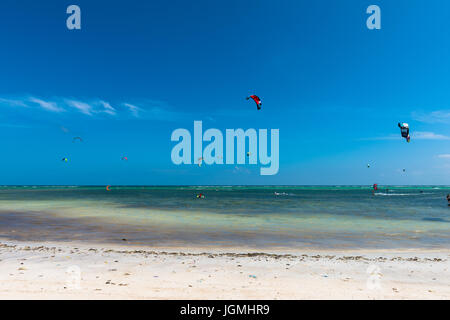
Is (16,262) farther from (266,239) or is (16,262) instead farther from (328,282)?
(266,239)

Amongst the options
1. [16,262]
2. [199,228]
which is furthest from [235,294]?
[199,228]

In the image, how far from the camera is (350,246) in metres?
12.8

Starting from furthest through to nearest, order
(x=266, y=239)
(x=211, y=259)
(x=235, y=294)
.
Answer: (x=266, y=239) → (x=211, y=259) → (x=235, y=294)

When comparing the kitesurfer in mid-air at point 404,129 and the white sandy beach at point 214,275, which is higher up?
the kitesurfer in mid-air at point 404,129

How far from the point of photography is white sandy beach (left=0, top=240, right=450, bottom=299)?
6.07 metres

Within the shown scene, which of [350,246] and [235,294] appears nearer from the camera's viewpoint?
[235,294]

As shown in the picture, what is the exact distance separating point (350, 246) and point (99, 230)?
12.6 metres

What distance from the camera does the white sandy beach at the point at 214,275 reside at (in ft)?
19.9

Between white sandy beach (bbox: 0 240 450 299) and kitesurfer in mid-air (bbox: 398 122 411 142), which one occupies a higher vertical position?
kitesurfer in mid-air (bbox: 398 122 411 142)

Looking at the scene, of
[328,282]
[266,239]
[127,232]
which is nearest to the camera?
[328,282]

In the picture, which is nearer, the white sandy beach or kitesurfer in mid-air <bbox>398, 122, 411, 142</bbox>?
the white sandy beach

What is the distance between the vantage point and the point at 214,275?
746 centimetres

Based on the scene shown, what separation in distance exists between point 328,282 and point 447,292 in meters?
2.28

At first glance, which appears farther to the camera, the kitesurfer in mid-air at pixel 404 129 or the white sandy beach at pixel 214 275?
the kitesurfer in mid-air at pixel 404 129
